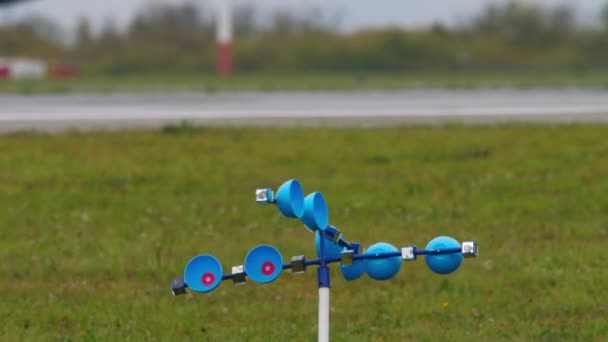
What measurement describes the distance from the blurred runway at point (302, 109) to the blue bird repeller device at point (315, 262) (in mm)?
8851

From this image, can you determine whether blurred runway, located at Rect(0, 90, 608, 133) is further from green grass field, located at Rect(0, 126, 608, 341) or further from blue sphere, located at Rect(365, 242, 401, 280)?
blue sphere, located at Rect(365, 242, 401, 280)

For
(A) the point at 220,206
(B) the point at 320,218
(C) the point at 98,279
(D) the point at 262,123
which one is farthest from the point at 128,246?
(D) the point at 262,123

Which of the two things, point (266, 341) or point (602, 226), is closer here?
point (266, 341)

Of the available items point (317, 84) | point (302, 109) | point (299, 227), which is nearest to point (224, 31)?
point (317, 84)

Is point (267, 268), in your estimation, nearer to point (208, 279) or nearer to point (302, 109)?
point (208, 279)

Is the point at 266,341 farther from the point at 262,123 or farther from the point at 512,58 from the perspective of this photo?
the point at 512,58

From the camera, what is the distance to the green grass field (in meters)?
6.19

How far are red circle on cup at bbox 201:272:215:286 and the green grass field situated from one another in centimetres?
181

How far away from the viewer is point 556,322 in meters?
6.07

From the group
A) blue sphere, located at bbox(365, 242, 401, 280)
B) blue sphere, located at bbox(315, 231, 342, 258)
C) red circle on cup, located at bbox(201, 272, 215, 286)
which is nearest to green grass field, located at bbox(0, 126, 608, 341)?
blue sphere, located at bbox(315, 231, 342, 258)

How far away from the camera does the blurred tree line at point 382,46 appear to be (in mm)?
39281

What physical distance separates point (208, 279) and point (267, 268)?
0.69 feet

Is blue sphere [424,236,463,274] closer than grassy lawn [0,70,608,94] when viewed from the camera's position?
Yes

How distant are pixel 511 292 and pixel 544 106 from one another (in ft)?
28.6
